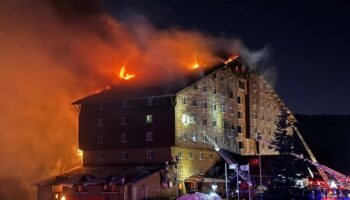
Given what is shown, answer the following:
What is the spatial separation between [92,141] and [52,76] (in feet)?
73.4

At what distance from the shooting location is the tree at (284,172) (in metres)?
64.2

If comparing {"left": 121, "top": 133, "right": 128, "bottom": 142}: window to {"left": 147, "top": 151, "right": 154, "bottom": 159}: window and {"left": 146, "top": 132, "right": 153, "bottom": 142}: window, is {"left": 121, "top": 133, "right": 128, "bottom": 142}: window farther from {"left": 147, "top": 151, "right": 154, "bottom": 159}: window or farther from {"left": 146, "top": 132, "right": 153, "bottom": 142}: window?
{"left": 147, "top": 151, "right": 154, "bottom": 159}: window

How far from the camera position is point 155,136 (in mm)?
88188

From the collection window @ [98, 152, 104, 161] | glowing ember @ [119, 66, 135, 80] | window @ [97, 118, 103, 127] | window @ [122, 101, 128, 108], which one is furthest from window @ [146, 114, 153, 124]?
glowing ember @ [119, 66, 135, 80]

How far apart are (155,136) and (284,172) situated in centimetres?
2749

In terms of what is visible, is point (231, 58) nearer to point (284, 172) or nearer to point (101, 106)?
point (101, 106)

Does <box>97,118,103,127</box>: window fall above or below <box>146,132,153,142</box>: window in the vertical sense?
above

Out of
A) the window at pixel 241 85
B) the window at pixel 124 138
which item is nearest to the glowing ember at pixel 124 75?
the window at pixel 124 138

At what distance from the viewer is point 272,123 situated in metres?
111

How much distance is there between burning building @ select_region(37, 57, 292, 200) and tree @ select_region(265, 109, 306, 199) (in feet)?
70.2

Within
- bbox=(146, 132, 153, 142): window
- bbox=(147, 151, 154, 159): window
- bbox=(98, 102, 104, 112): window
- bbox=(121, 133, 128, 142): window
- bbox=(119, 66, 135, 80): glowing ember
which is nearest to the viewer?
bbox=(147, 151, 154, 159): window

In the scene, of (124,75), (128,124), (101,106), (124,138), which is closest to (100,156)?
(124,138)

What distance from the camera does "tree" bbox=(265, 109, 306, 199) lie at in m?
64.2

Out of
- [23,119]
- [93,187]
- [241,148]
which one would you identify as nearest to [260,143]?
[241,148]
